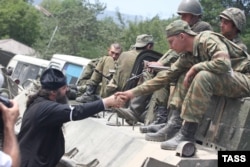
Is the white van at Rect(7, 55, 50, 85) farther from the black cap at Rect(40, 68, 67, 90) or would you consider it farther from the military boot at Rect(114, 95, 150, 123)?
the black cap at Rect(40, 68, 67, 90)

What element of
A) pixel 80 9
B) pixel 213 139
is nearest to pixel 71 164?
pixel 213 139

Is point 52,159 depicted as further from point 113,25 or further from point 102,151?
point 113,25

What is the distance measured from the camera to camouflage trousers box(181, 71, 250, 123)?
18.3 feet

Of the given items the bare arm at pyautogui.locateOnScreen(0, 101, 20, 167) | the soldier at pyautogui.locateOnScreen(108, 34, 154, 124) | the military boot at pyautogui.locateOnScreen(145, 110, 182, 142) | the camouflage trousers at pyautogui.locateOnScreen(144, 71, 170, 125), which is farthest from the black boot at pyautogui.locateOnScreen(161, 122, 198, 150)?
the soldier at pyautogui.locateOnScreen(108, 34, 154, 124)

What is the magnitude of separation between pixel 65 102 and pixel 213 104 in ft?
4.34

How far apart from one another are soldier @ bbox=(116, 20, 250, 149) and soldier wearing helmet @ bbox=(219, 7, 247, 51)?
17.9 inches

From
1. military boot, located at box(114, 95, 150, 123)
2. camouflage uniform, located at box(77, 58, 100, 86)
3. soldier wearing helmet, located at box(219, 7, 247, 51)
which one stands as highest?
soldier wearing helmet, located at box(219, 7, 247, 51)

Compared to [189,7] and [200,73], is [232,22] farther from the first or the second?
[200,73]

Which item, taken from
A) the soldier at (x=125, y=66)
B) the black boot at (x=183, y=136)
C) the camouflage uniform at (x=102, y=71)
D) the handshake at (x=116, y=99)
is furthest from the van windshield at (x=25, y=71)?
the black boot at (x=183, y=136)

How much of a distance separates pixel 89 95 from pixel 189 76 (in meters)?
3.96

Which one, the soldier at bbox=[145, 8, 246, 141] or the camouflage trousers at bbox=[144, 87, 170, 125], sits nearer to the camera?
the soldier at bbox=[145, 8, 246, 141]

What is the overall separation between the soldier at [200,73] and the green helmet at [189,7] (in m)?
0.78

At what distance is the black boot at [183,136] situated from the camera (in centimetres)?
569

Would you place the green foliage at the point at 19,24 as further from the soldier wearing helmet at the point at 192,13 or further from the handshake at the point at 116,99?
the handshake at the point at 116,99
